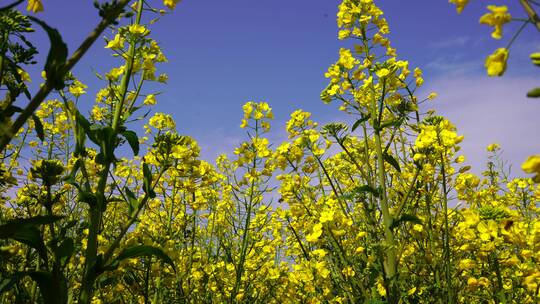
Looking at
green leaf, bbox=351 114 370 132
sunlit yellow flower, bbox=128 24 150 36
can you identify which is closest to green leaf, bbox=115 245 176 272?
sunlit yellow flower, bbox=128 24 150 36

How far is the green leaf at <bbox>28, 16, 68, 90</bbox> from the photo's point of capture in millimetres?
1017

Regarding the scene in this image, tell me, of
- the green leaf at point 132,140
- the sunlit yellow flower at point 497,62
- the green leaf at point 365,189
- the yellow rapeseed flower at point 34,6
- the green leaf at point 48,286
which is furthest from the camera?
the green leaf at point 365,189

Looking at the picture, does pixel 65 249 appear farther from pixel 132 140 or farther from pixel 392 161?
pixel 392 161

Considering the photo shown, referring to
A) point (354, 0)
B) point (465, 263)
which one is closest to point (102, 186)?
point (465, 263)

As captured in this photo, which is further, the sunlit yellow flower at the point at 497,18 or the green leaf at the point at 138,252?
the green leaf at the point at 138,252

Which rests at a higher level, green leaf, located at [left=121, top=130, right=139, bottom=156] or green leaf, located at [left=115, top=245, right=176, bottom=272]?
green leaf, located at [left=121, top=130, right=139, bottom=156]

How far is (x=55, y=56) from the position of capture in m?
1.07

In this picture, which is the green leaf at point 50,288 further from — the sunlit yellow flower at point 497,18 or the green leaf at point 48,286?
the sunlit yellow flower at point 497,18

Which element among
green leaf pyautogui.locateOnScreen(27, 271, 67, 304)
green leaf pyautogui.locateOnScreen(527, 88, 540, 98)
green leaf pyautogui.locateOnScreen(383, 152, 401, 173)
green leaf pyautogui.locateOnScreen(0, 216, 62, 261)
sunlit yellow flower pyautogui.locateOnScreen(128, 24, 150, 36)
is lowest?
green leaf pyautogui.locateOnScreen(27, 271, 67, 304)

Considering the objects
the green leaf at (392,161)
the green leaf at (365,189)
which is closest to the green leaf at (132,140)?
the green leaf at (365,189)

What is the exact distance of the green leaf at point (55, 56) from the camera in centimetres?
102

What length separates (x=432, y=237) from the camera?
3291mm

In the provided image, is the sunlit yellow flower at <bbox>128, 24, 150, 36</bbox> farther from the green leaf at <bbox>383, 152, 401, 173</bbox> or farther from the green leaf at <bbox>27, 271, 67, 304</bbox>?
the green leaf at <bbox>383, 152, 401, 173</bbox>

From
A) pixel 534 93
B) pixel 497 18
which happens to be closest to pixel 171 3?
pixel 497 18
